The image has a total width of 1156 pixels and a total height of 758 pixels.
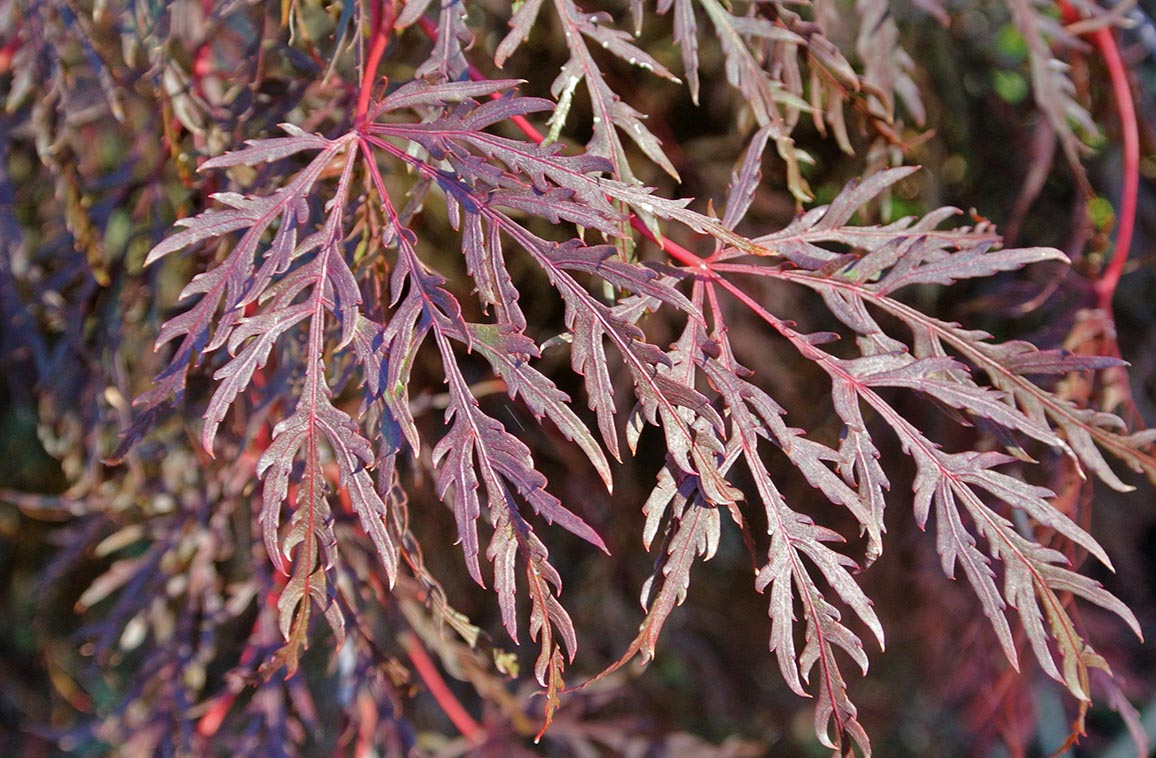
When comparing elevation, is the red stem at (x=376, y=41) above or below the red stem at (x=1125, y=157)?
above

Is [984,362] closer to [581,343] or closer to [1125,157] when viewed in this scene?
[581,343]

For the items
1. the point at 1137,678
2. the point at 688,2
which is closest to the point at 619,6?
the point at 688,2

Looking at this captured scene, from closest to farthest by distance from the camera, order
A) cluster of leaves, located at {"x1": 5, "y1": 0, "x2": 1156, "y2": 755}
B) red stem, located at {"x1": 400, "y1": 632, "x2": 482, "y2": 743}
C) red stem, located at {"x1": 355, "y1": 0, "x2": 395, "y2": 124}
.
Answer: cluster of leaves, located at {"x1": 5, "y1": 0, "x2": 1156, "y2": 755}
red stem, located at {"x1": 355, "y1": 0, "x2": 395, "y2": 124}
red stem, located at {"x1": 400, "y1": 632, "x2": 482, "y2": 743}

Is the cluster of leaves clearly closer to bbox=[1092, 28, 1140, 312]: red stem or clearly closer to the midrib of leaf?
the midrib of leaf

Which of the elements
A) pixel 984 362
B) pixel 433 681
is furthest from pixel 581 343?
pixel 433 681

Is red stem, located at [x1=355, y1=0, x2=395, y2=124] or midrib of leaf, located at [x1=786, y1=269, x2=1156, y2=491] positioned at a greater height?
red stem, located at [x1=355, y1=0, x2=395, y2=124]

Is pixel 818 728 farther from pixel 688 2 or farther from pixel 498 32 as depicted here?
pixel 498 32

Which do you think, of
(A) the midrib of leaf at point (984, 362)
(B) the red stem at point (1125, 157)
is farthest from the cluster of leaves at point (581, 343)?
(B) the red stem at point (1125, 157)

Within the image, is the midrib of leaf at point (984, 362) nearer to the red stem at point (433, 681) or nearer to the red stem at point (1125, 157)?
the red stem at point (1125, 157)

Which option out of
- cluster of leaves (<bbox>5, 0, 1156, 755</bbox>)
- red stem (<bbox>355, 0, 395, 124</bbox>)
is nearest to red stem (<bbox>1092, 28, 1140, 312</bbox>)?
cluster of leaves (<bbox>5, 0, 1156, 755</bbox>)
